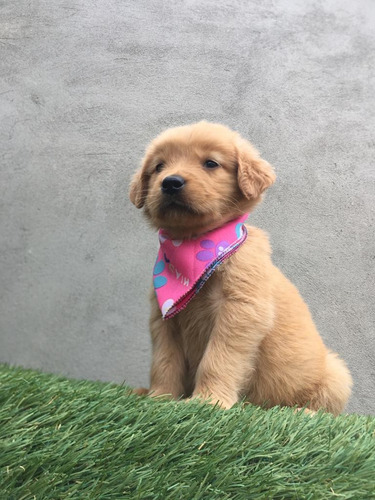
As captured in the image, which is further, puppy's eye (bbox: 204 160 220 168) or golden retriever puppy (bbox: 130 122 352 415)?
puppy's eye (bbox: 204 160 220 168)

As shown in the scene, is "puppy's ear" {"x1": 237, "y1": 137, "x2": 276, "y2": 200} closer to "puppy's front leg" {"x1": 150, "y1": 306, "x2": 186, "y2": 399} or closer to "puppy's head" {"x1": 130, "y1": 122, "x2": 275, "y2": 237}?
"puppy's head" {"x1": 130, "y1": 122, "x2": 275, "y2": 237}

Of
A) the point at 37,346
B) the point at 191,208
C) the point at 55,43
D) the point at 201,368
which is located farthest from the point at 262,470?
the point at 55,43

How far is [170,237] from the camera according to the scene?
2014 millimetres

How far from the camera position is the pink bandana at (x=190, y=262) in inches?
72.9

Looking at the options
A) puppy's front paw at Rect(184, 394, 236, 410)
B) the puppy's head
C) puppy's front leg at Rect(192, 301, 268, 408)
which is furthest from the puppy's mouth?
puppy's front paw at Rect(184, 394, 236, 410)

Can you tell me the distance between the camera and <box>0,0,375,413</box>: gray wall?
3455 mm

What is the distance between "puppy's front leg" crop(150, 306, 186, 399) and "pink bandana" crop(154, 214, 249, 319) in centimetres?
12

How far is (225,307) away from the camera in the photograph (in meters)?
1.83

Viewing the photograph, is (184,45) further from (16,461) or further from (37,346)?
(16,461)

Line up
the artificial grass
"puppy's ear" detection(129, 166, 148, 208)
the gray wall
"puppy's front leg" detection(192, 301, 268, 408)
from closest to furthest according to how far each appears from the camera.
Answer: the artificial grass → "puppy's front leg" detection(192, 301, 268, 408) → "puppy's ear" detection(129, 166, 148, 208) → the gray wall

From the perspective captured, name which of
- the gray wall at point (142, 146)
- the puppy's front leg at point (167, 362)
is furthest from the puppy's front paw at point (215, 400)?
the gray wall at point (142, 146)

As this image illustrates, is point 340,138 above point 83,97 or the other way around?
above

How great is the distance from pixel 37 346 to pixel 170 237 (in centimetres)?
190

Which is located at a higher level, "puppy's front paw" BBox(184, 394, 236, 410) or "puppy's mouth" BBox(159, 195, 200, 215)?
"puppy's mouth" BBox(159, 195, 200, 215)
